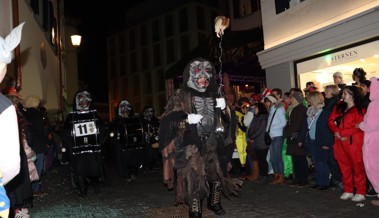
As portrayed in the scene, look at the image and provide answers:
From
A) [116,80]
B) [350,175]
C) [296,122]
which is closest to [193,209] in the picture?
[350,175]

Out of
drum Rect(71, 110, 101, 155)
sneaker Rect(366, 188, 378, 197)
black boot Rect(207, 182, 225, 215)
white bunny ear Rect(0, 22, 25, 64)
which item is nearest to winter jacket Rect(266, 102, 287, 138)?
sneaker Rect(366, 188, 378, 197)

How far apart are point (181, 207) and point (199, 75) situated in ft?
7.18

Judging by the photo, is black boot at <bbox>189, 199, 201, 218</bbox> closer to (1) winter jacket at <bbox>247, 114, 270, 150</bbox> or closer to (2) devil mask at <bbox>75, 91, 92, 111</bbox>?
(1) winter jacket at <bbox>247, 114, 270, 150</bbox>

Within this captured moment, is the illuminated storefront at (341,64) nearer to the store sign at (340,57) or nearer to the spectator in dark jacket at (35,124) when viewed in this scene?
the store sign at (340,57)

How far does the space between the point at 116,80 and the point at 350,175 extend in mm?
51469

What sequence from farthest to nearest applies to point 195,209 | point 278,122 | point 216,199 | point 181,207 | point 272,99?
1. point 272,99
2. point 278,122
3. point 181,207
4. point 216,199
5. point 195,209

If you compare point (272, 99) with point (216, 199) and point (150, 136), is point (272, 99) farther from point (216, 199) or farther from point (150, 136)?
point (150, 136)

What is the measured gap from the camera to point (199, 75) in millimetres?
5613

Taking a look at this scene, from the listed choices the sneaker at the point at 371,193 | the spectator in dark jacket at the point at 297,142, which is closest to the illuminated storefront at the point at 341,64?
the spectator in dark jacket at the point at 297,142

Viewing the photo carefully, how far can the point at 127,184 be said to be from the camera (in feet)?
30.7

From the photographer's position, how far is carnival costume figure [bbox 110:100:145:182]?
9734 mm

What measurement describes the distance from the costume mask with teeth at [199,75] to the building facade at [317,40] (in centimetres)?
498

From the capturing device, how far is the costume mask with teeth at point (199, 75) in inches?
221

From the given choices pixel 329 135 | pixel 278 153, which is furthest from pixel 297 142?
pixel 329 135
